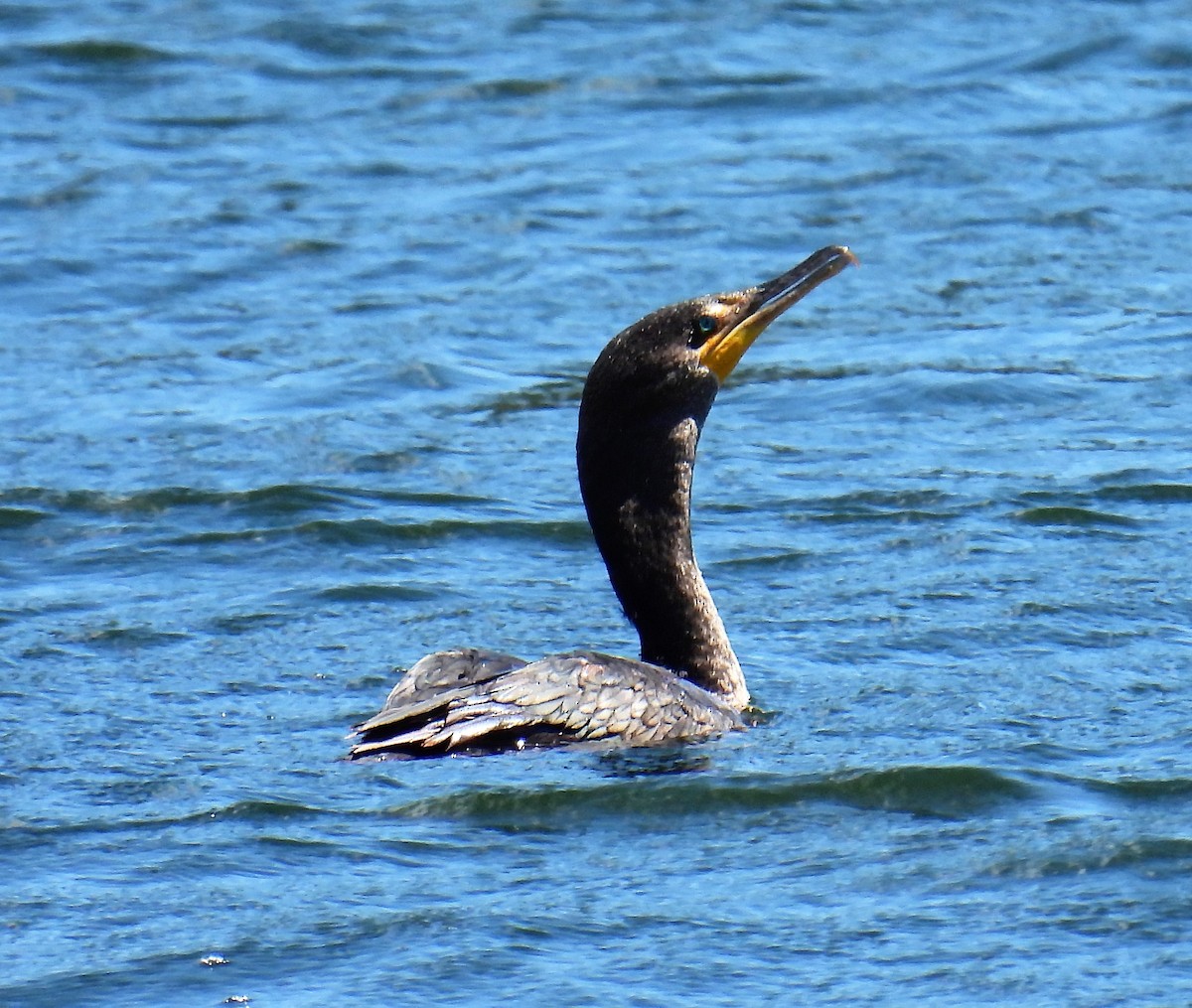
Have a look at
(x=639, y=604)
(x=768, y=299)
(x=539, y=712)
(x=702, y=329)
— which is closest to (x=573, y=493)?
(x=639, y=604)

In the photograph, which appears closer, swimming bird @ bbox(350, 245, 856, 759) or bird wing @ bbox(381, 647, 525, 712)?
swimming bird @ bbox(350, 245, 856, 759)

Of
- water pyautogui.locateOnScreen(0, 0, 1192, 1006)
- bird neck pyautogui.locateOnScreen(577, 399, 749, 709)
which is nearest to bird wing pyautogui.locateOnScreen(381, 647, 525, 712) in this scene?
water pyautogui.locateOnScreen(0, 0, 1192, 1006)

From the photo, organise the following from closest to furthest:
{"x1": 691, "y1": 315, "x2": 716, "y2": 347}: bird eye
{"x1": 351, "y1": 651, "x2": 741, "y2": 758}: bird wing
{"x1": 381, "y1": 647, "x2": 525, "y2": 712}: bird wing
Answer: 1. {"x1": 351, "y1": 651, "x2": 741, "y2": 758}: bird wing
2. {"x1": 381, "y1": 647, "x2": 525, "y2": 712}: bird wing
3. {"x1": 691, "y1": 315, "x2": 716, "y2": 347}: bird eye

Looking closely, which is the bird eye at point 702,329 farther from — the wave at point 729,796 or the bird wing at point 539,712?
the wave at point 729,796

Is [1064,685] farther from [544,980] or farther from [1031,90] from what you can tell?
[1031,90]

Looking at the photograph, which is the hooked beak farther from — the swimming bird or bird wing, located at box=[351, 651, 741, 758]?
bird wing, located at box=[351, 651, 741, 758]

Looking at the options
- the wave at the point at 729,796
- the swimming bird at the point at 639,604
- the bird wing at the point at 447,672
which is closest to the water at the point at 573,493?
the wave at the point at 729,796

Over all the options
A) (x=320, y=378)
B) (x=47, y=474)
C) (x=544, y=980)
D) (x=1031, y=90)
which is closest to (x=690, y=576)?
(x=544, y=980)

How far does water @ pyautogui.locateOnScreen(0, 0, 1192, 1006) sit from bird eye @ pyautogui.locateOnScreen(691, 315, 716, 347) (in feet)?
3.68

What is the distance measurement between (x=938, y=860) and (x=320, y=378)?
5975 mm

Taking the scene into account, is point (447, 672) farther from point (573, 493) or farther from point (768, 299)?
point (573, 493)

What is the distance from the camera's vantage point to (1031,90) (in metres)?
16.0

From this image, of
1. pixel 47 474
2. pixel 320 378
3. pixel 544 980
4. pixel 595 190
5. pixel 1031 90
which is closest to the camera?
pixel 544 980

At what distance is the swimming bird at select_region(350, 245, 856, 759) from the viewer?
22.1ft
